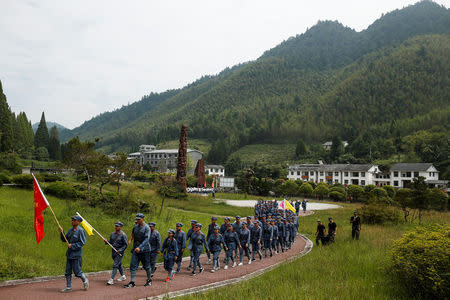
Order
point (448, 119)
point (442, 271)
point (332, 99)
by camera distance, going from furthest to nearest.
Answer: point (332, 99)
point (448, 119)
point (442, 271)

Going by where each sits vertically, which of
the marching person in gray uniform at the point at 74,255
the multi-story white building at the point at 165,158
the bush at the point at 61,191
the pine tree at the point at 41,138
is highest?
the pine tree at the point at 41,138

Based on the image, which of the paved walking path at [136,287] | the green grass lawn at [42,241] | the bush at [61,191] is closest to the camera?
the paved walking path at [136,287]

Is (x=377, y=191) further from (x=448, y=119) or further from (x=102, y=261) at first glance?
(x=448, y=119)

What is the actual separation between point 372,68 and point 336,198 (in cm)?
14507

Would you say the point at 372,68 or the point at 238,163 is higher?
the point at 372,68

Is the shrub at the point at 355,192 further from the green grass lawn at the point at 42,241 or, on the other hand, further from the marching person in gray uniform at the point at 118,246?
the marching person in gray uniform at the point at 118,246

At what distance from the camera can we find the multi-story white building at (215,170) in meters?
102

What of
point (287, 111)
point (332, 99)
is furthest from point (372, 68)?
point (287, 111)

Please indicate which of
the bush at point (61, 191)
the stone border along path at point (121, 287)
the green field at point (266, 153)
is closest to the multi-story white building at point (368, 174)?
the green field at point (266, 153)

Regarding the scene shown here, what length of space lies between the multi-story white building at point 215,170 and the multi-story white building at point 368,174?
26.3m

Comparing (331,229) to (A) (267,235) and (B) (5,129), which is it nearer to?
(A) (267,235)

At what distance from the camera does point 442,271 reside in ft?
22.8

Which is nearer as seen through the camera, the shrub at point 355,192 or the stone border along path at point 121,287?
the stone border along path at point 121,287

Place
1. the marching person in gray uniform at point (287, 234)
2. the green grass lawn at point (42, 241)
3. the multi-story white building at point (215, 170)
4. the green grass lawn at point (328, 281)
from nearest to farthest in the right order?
the green grass lawn at point (328, 281), the green grass lawn at point (42, 241), the marching person in gray uniform at point (287, 234), the multi-story white building at point (215, 170)
